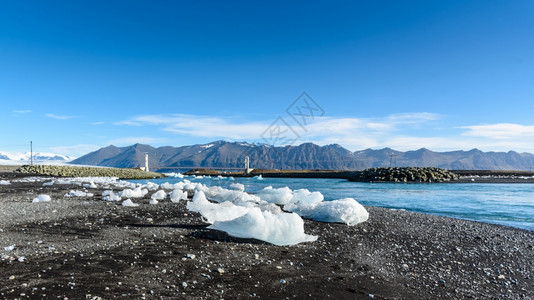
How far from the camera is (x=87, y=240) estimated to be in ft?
24.6

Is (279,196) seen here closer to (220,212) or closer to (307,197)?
(307,197)

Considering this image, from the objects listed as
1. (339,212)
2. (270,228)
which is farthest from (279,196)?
(270,228)

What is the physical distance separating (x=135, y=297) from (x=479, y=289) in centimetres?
556

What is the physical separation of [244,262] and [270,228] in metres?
1.50

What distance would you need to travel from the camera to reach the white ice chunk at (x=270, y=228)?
7762mm

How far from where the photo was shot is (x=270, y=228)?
7793 millimetres

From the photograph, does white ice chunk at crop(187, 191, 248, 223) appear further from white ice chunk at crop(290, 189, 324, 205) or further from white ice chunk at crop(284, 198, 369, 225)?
white ice chunk at crop(290, 189, 324, 205)

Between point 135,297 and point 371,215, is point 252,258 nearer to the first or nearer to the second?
point 135,297

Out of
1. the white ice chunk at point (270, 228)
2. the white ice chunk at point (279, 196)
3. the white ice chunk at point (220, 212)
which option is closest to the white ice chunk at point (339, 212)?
the white ice chunk at point (220, 212)

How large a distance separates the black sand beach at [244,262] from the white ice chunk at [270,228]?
17 centimetres

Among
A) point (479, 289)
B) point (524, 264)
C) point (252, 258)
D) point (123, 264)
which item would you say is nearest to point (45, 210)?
point (123, 264)

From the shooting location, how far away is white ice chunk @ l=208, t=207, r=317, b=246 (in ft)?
25.5

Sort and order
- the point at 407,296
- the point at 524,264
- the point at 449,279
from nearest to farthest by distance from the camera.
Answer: the point at 407,296 → the point at 449,279 → the point at 524,264

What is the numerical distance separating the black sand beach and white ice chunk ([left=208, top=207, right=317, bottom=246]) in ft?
0.55
